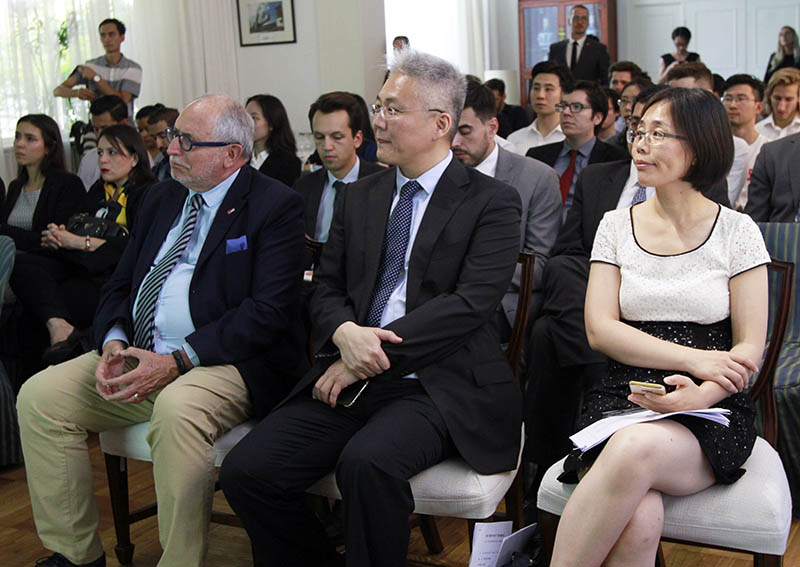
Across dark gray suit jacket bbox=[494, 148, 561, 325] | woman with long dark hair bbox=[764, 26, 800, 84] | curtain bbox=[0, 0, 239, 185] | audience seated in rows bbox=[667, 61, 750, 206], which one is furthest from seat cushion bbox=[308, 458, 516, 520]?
woman with long dark hair bbox=[764, 26, 800, 84]

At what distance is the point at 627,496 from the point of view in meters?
1.73

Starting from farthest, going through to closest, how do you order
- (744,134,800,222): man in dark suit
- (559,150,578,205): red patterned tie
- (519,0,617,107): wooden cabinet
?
1. (519,0,617,107): wooden cabinet
2. (559,150,578,205): red patterned tie
3. (744,134,800,222): man in dark suit

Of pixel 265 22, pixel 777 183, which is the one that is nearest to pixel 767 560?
pixel 777 183

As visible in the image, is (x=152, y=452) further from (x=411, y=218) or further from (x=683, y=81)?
(x=683, y=81)

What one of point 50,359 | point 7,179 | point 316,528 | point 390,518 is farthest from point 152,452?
point 7,179

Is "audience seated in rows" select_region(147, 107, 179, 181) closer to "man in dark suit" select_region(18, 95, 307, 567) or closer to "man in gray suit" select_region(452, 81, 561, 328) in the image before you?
"man in gray suit" select_region(452, 81, 561, 328)

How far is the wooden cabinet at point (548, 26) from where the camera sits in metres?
11.1

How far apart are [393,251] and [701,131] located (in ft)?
2.53

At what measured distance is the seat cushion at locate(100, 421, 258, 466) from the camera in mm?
2289

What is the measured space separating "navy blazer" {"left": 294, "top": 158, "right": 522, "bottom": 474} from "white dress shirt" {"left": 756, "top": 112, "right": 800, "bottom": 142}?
326 centimetres

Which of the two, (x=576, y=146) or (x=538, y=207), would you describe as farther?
(x=576, y=146)

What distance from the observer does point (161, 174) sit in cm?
504

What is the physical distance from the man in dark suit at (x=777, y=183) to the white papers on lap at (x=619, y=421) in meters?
1.70

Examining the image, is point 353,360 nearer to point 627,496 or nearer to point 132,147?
point 627,496
